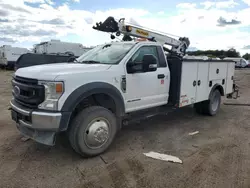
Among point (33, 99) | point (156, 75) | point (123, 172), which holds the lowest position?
point (123, 172)

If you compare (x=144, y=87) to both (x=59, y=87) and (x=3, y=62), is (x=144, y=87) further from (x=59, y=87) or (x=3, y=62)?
(x=3, y=62)

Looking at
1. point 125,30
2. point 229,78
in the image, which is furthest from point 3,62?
point 229,78

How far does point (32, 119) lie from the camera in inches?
138

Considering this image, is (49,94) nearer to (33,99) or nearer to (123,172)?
(33,99)

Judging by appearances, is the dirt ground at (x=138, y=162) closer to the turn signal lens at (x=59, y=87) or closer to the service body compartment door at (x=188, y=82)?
the service body compartment door at (x=188, y=82)

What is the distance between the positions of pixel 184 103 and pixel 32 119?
142 inches

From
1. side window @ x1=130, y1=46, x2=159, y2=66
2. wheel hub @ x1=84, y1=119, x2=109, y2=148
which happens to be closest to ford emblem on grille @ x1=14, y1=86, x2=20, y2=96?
wheel hub @ x1=84, y1=119, x2=109, y2=148

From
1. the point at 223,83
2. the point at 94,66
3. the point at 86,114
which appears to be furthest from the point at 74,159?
the point at 223,83

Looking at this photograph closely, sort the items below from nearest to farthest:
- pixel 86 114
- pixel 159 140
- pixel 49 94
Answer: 1. pixel 49 94
2. pixel 86 114
3. pixel 159 140

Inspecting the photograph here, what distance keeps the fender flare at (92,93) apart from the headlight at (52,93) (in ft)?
0.46

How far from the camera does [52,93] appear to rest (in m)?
3.46

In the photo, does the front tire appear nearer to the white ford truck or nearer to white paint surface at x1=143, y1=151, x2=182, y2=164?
the white ford truck

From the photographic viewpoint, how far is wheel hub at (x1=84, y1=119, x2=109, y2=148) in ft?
12.6

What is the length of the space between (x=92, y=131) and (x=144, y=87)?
1501mm
